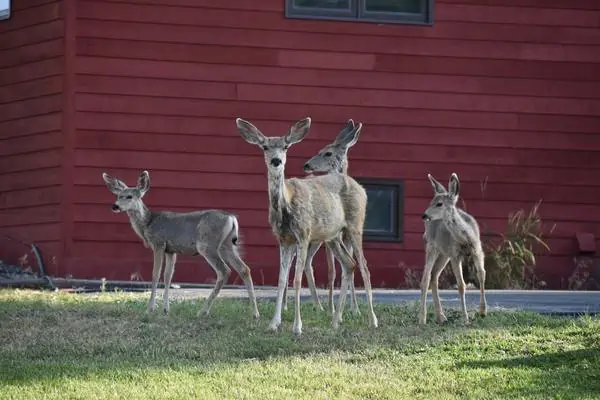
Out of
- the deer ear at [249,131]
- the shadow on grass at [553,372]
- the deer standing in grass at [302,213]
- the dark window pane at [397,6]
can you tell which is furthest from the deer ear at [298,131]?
the dark window pane at [397,6]

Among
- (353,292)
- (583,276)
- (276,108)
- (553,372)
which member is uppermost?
(276,108)

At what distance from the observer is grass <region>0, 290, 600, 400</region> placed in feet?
31.7

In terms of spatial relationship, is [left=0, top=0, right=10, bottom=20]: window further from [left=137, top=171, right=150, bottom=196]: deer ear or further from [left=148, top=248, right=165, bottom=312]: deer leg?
[left=148, top=248, right=165, bottom=312]: deer leg

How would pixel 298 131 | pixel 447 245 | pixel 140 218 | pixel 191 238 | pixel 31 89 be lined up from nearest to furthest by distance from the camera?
1. pixel 298 131
2. pixel 447 245
3. pixel 191 238
4. pixel 140 218
5. pixel 31 89

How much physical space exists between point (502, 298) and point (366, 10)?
5.44m

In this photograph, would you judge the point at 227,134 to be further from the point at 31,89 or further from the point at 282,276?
the point at 282,276

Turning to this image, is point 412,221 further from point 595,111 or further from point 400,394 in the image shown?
point 400,394

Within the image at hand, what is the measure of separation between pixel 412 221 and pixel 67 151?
4.98 meters

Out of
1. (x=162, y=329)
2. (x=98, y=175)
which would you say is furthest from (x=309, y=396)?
(x=98, y=175)

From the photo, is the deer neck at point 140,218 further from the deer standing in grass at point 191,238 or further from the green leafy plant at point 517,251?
the green leafy plant at point 517,251

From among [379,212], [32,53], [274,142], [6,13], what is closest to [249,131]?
[274,142]

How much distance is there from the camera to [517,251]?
750 inches

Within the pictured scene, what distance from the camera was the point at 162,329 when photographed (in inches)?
475

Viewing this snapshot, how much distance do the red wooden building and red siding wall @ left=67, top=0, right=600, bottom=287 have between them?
0.02m
